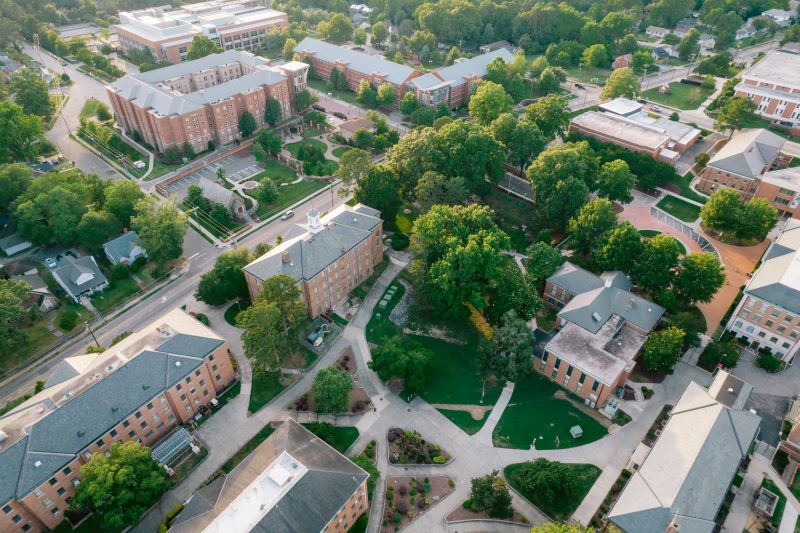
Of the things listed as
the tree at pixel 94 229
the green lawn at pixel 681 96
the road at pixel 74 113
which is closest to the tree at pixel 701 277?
the green lawn at pixel 681 96

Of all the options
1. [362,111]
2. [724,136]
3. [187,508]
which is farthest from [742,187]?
[187,508]

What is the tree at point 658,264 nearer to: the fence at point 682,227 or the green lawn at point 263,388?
the fence at point 682,227

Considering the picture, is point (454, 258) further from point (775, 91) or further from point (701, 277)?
point (775, 91)

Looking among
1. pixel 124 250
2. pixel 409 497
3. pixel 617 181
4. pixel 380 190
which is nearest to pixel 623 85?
pixel 617 181

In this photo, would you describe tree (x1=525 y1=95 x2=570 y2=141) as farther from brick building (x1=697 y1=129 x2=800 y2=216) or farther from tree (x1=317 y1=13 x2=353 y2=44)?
tree (x1=317 y1=13 x2=353 y2=44)

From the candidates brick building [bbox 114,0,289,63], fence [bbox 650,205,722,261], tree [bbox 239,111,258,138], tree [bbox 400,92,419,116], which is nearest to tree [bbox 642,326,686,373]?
fence [bbox 650,205,722,261]

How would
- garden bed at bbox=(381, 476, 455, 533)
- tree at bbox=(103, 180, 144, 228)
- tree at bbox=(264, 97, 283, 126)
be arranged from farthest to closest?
tree at bbox=(264, 97, 283, 126)
tree at bbox=(103, 180, 144, 228)
garden bed at bbox=(381, 476, 455, 533)
